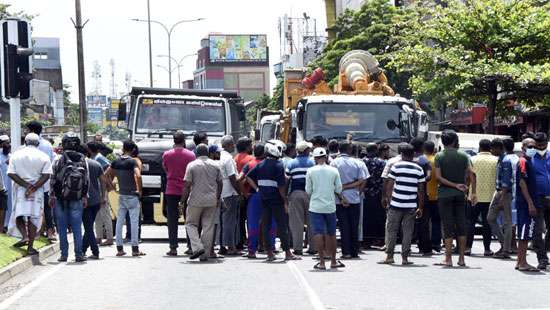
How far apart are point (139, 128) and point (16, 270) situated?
920 centimetres

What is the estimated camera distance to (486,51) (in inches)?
1281

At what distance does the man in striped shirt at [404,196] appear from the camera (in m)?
15.5

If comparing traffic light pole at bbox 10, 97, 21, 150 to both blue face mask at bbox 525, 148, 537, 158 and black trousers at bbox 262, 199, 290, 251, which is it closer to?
black trousers at bbox 262, 199, 290, 251

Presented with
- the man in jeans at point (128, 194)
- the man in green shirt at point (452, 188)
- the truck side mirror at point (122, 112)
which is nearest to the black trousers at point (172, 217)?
the man in jeans at point (128, 194)

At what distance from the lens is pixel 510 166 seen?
15.5 metres

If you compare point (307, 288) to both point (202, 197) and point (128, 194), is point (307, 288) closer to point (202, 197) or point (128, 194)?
point (202, 197)

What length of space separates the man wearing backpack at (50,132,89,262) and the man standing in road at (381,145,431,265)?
175 inches

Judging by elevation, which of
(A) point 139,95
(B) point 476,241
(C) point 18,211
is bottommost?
(B) point 476,241

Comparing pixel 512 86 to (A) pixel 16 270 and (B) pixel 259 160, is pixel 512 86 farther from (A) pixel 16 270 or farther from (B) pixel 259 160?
(A) pixel 16 270

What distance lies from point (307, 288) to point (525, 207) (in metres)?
3.65

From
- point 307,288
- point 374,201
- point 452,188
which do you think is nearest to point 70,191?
point 307,288

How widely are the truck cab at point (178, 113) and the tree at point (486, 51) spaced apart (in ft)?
30.7

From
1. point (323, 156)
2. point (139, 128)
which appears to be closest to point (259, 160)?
point (323, 156)

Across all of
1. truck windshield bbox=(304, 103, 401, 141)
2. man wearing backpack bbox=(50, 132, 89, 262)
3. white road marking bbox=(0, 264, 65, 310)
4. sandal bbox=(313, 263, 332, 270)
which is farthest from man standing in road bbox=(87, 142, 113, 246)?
sandal bbox=(313, 263, 332, 270)
